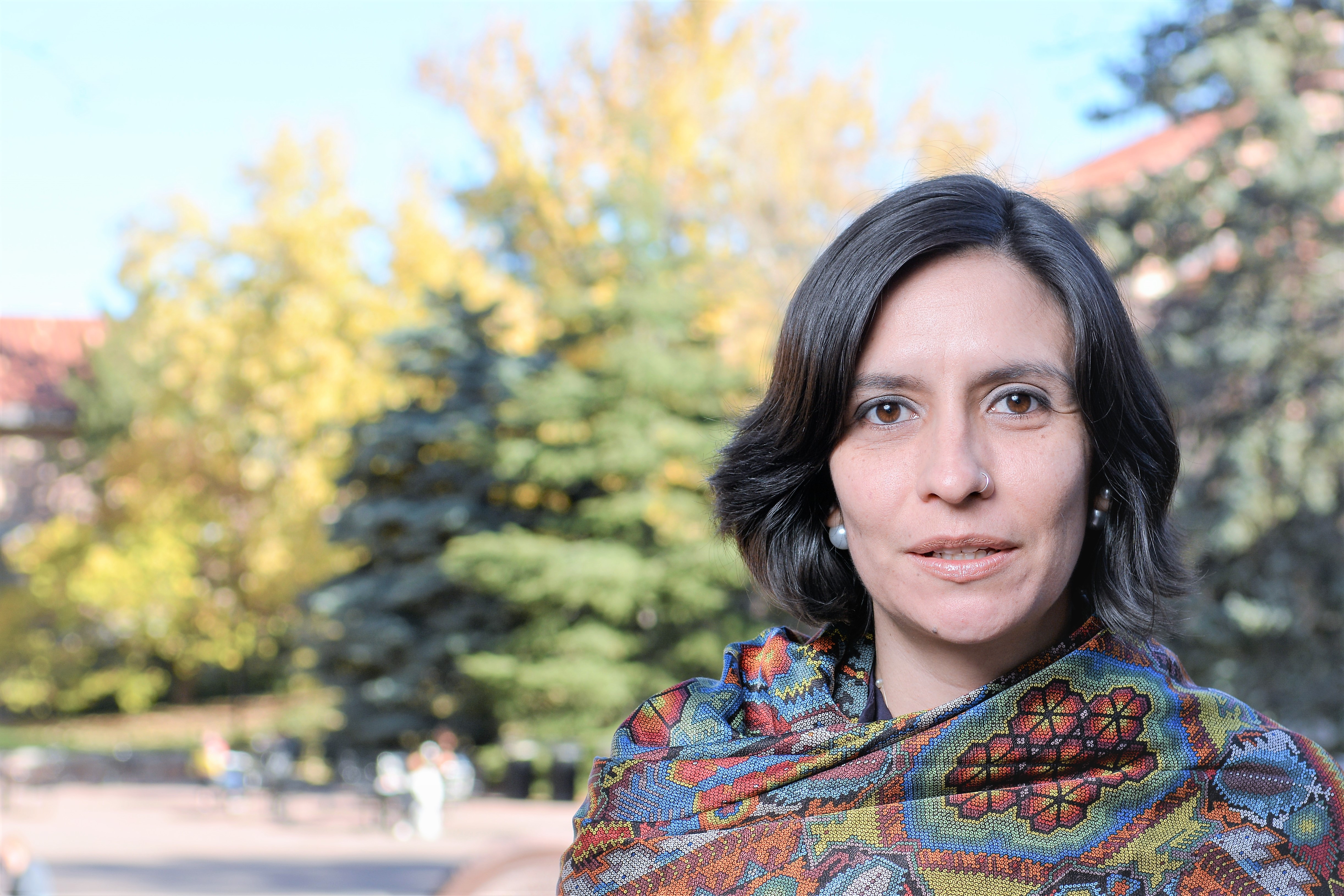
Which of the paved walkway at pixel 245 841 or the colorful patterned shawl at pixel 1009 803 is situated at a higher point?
the colorful patterned shawl at pixel 1009 803

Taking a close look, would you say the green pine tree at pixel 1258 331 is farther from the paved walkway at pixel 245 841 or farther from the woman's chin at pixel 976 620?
the woman's chin at pixel 976 620

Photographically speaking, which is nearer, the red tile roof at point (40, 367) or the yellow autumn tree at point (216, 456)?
the yellow autumn tree at point (216, 456)

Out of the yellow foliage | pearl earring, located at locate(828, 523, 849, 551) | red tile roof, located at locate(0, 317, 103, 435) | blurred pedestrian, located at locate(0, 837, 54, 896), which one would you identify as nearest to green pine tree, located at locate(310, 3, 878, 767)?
the yellow foliage

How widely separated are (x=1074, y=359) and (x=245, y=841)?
15.9 m

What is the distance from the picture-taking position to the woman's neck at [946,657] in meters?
1.68

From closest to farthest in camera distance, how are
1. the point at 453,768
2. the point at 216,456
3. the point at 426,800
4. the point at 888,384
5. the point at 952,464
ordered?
the point at 952,464
the point at 888,384
the point at 426,800
the point at 453,768
the point at 216,456

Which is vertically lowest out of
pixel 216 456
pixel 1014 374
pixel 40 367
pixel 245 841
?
pixel 245 841

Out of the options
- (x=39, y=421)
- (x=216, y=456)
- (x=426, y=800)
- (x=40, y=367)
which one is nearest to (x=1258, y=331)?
(x=426, y=800)

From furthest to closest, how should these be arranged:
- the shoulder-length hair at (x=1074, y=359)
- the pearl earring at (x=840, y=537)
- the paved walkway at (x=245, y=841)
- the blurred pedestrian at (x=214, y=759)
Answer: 1. the blurred pedestrian at (x=214, y=759)
2. the paved walkway at (x=245, y=841)
3. the pearl earring at (x=840, y=537)
4. the shoulder-length hair at (x=1074, y=359)

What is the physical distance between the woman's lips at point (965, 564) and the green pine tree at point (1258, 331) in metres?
10.3

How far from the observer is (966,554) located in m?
1.57

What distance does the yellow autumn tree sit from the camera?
22.3 m

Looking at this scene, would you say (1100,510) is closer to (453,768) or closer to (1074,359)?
(1074,359)

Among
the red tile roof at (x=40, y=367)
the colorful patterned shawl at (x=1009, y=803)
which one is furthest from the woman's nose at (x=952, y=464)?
the red tile roof at (x=40, y=367)
